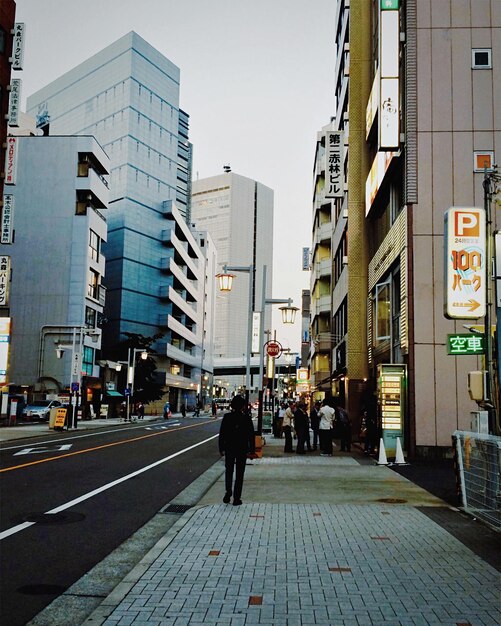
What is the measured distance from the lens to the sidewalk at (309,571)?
534 cm

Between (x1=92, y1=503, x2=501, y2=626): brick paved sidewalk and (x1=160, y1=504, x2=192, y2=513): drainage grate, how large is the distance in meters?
1.39

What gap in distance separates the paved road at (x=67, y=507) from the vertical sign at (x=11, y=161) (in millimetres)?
21093

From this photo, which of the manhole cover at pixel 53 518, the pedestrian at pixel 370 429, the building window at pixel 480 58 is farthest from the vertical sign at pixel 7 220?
the manhole cover at pixel 53 518

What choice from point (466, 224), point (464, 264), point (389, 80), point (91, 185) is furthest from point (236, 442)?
point (91, 185)

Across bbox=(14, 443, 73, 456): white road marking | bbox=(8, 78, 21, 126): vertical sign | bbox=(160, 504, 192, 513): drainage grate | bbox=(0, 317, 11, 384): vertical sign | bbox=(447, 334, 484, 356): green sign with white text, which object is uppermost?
bbox=(8, 78, 21, 126): vertical sign

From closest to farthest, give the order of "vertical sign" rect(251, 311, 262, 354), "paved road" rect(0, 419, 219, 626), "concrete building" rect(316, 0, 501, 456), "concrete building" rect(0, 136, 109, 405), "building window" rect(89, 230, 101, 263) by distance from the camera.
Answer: "paved road" rect(0, 419, 219, 626), "concrete building" rect(316, 0, 501, 456), "vertical sign" rect(251, 311, 262, 354), "concrete building" rect(0, 136, 109, 405), "building window" rect(89, 230, 101, 263)

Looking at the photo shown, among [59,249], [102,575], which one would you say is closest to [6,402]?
[59,249]

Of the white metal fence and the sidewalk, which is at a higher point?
the white metal fence

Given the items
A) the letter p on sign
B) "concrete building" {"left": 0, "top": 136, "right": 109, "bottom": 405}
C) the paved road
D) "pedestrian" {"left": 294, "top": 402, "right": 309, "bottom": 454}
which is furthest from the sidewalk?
"concrete building" {"left": 0, "top": 136, "right": 109, "bottom": 405}

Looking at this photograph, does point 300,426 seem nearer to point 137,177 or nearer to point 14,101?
point 14,101

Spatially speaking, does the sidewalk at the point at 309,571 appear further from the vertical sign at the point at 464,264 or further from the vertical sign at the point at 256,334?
the vertical sign at the point at 256,334

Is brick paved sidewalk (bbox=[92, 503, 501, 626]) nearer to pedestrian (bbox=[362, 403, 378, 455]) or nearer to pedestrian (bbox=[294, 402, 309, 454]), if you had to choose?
pedestrian (bbox=[362, 403, 378, 455])

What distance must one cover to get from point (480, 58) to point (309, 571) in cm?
2108

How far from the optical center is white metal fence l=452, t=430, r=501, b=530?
9.55 m
